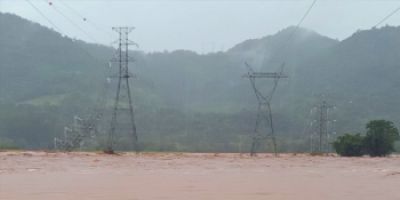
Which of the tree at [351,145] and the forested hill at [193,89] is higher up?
the forested hill at [193,89]

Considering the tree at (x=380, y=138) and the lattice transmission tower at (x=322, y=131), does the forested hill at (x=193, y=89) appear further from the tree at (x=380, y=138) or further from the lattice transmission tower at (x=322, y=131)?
the tree at (x=380, y=138)

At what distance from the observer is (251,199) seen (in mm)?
11172

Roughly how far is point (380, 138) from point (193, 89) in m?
124

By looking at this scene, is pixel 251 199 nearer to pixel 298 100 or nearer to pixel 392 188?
pixel 392 188

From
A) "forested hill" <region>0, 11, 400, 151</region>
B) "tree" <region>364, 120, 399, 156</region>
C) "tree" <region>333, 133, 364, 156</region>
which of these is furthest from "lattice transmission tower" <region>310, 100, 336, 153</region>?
"forested hill" <region>0, 11, 400, 151</region>

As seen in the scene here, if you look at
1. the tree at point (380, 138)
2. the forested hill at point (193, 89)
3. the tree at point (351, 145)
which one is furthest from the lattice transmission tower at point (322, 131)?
the forested hill at point (193, 89)

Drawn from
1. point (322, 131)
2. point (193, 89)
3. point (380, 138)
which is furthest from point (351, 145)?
point (193, 89)

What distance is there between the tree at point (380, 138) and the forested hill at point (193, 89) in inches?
1835

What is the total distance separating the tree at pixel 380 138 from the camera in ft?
189

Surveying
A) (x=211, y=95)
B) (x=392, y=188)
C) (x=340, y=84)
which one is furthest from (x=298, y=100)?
(x=392, y=188)

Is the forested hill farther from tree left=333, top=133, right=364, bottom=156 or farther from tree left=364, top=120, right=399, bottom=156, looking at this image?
tree left=364, top=120, right=399, bottom=156

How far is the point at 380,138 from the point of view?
5847cm

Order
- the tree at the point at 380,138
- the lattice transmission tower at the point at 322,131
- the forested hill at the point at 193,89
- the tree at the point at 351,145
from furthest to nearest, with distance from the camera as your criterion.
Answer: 1. the forested hill at the point at 193,89
2. the lattice transmission tower at the point at 322,131
3. the tree at the point at 351,145
4. the tree at the point at 380,138

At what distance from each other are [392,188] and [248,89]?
502ft
